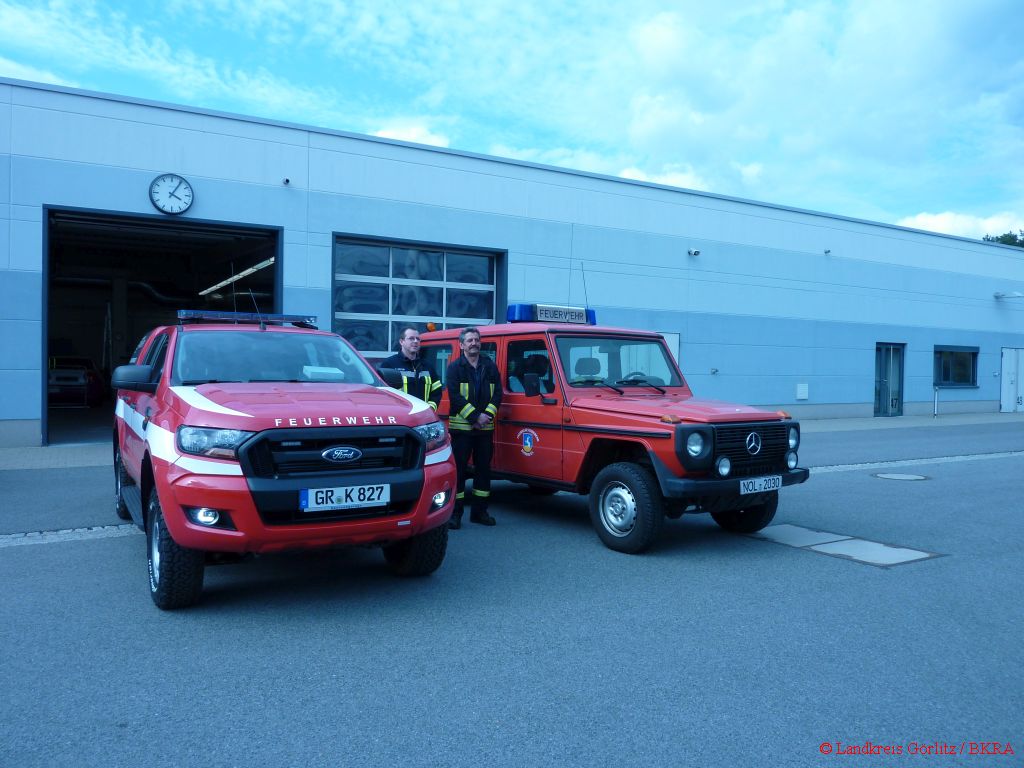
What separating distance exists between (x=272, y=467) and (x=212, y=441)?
376mm

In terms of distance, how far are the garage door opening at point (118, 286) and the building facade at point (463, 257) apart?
0.57 ft

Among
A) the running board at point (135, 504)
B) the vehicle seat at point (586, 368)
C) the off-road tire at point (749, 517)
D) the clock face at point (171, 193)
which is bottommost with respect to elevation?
the off-road tire at point (749, 517)

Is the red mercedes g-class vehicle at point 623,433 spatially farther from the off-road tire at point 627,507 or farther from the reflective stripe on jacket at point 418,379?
the reflective stripe on jacket at point 418,379

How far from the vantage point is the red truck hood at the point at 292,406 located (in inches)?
190

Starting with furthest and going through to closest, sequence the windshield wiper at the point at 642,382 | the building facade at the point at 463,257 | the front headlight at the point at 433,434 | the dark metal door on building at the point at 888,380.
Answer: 1. the dark metal door on building at the point at 888,380
2. the building facade at the point at 463,257
3. the windshield wiper at the point at 642,382
4. the front headlight at the point at 433,434

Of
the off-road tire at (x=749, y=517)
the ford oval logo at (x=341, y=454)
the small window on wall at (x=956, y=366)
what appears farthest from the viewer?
the small window on wall at (x=956, y=366)

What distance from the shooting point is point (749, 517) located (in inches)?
301

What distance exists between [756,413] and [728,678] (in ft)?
11.1

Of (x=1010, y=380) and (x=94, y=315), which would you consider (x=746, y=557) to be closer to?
(x=1010, y=380)

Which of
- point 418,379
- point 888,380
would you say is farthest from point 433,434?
point 888,380

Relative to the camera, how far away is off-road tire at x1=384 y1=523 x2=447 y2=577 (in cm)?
569

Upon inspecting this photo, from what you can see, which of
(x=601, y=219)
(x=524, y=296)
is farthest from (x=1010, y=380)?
(x=524, y=296)

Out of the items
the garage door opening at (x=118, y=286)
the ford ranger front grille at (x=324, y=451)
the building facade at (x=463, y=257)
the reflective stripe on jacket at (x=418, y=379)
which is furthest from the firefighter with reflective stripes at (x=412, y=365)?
the building facade at (x=463, y=257)

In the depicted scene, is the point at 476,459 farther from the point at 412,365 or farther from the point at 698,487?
the point at 698,487
